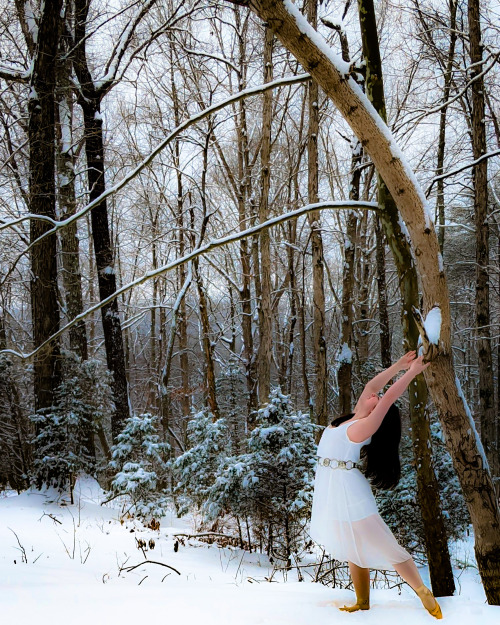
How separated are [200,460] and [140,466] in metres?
0.92

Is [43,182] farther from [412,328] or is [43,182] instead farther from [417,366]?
[417,366]

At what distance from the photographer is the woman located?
2715mm

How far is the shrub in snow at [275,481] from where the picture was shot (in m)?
6.17

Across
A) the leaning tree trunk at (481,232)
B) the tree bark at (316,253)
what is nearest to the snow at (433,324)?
the leaning tree trunk at (481,232)

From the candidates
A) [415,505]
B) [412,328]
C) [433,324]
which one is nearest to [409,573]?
[433,324]

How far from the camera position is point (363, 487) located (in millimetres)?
2822

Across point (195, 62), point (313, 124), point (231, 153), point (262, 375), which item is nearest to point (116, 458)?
point (262, 375)

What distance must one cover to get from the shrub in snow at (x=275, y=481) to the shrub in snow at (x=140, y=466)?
1057 mm

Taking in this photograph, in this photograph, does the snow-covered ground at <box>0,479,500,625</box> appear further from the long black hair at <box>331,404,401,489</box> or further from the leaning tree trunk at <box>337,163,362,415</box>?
the leaning tree trunk at <box>337,163,362,415</box>

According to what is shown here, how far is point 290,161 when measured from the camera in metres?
17.0

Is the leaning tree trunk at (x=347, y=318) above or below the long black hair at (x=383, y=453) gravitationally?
above

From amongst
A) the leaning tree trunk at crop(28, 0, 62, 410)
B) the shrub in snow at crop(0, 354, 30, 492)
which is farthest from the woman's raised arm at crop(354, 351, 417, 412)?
the shrub in snow at crop(0, 354, 30, 492)

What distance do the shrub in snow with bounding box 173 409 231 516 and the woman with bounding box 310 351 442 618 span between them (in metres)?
4.38

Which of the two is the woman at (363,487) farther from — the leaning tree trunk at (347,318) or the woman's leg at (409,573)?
the leaning tree trunk at (347,318)
